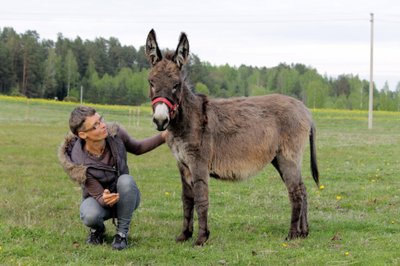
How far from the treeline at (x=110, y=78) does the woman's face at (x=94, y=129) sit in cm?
5997

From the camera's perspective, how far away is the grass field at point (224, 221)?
602cm

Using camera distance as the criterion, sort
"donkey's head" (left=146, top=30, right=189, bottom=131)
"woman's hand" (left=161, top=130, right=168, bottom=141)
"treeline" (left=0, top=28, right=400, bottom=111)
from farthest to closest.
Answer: "treeline" (left=0, top=28, right=400, bottom=111) < "woman's hand" (left=161, top=130, right=168, bottom=141) < "donkey's head" (left=146, top=30, right=189, bottom=131)

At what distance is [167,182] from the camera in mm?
12555

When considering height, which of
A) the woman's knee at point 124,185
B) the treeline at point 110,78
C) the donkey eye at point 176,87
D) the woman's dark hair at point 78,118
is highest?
the treeline at point 110,78

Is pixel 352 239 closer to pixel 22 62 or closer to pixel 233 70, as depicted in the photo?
pixel 22 62

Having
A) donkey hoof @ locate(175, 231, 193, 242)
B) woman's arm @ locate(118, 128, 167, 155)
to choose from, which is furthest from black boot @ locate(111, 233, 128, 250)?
woman's arm @ locate(118, 128, 167, 155)

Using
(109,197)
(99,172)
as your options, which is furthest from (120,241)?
(99,172)

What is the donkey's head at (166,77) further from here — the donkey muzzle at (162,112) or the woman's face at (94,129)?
the woman's face at (94,129)

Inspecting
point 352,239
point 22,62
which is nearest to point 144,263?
point 352,239

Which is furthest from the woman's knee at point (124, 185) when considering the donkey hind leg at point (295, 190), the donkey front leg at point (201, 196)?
the donkey hind leg at point (295, 190)

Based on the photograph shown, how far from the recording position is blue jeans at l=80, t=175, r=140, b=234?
6434mm

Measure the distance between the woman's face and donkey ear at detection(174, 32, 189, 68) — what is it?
50.9 inches

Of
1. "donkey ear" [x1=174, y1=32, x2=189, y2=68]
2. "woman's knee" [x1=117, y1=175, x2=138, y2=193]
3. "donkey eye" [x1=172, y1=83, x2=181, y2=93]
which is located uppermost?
"donkey ear" [x1=174, y1=32, x2=189, y2=68]

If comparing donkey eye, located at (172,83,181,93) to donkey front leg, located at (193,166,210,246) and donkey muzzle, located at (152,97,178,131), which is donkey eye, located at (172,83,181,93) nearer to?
donkey muzzle, located at (152,97,178,131)
